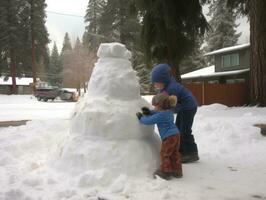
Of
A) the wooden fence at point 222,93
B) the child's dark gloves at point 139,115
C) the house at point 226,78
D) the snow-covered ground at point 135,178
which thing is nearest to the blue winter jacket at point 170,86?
the child's dark gloves at point 139,115

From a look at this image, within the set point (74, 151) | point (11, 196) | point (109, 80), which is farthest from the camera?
point (109, 80)

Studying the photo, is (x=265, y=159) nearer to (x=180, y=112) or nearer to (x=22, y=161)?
(x=180, y=112)

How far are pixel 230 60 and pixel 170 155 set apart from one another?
1242 inches

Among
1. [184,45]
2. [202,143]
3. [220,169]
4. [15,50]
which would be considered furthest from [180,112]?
[15,50]

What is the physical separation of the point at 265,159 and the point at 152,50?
11.0 meters

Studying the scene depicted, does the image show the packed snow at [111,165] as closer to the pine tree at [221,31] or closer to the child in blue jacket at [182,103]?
the child in blue jacket at [182,103]

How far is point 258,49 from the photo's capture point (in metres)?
13.8

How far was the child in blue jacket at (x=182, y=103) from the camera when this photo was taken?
548cm

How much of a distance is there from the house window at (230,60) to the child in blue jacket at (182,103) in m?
29.8

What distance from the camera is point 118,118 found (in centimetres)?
535

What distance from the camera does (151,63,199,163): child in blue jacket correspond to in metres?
5.48

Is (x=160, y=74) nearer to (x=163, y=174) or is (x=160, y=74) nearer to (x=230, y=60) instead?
(x=163, y=174)

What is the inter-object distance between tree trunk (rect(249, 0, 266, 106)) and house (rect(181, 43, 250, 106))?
476 cm

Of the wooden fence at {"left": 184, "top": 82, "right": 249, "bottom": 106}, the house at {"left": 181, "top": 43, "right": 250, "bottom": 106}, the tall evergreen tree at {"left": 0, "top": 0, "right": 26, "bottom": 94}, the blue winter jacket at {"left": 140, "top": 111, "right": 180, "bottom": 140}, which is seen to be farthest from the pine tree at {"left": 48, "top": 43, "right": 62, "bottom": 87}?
the blue winter jacket at {"left": 140, "top": 111, "right": 180, "bottom": 140}
